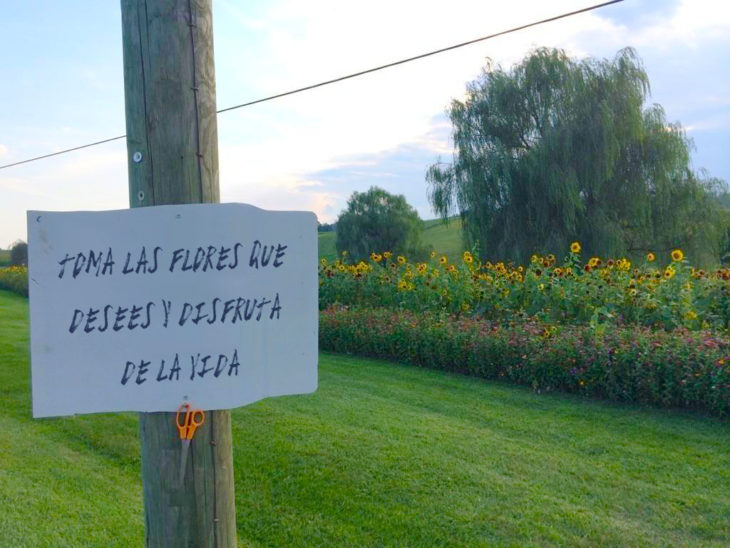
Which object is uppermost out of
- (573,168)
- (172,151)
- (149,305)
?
(573,168)

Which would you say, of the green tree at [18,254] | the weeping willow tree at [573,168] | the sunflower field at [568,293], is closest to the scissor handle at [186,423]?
the sunflower field at [568,293]

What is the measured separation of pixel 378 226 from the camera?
38.4m

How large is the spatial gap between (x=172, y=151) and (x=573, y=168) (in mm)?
17268

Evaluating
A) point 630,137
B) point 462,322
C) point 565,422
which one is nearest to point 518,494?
point 565,422

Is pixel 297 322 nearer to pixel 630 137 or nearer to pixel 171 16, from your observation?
pixel 171 16

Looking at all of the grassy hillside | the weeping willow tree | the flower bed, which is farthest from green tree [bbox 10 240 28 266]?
the flower bed

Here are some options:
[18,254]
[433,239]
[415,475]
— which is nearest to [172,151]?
[415,475]

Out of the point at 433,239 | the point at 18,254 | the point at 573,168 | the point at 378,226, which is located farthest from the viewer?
the point at 433,239

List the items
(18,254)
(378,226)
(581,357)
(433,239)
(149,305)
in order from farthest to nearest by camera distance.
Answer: (433,239)
(378,226)
(18,254)
(581,357)
(149,305)

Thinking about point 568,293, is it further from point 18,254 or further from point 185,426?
point 18,254

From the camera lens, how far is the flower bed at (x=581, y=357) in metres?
5.50

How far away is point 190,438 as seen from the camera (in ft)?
5.99

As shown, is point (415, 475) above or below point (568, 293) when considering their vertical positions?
below

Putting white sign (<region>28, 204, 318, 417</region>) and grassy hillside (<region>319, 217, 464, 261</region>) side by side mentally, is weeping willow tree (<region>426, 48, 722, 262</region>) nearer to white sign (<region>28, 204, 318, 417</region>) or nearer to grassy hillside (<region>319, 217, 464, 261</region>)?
white sign (<region>28, 204, 318, 417</region>)
